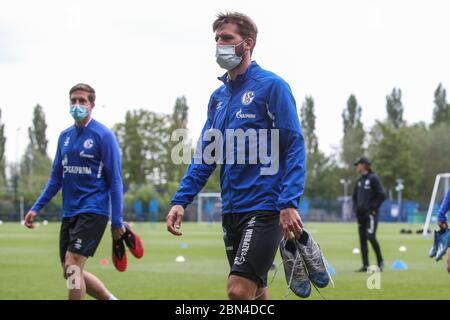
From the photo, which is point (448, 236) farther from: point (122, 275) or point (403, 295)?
point (122, 275)

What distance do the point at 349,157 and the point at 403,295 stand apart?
91.7m

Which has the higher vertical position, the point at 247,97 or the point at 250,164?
the point at 247,97

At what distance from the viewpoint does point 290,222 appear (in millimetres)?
5355

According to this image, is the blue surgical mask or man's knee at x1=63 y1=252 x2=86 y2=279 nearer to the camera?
man's knee at x1=63 y1=252 x2=86 y2=279

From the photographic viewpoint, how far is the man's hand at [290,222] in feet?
17.6

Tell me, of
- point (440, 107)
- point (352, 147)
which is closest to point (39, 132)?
point (352, 147)

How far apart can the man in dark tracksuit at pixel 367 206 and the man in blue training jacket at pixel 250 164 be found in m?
10.1

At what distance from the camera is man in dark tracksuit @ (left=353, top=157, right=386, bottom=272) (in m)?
15.9

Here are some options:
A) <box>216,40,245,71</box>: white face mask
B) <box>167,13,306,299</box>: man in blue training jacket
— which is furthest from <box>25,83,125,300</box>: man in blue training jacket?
<box>216,40,245,71</box>: white face mask

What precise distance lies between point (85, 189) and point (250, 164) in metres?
3.06

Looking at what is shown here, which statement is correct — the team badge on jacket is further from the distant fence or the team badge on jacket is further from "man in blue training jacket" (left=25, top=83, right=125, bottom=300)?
the distant fence

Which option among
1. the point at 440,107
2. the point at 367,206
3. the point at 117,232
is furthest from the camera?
the point at 440,107

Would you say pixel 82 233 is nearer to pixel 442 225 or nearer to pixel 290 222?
pixel 290 222

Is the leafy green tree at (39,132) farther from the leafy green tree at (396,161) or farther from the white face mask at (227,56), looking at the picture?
the white face mask at (227,56)
